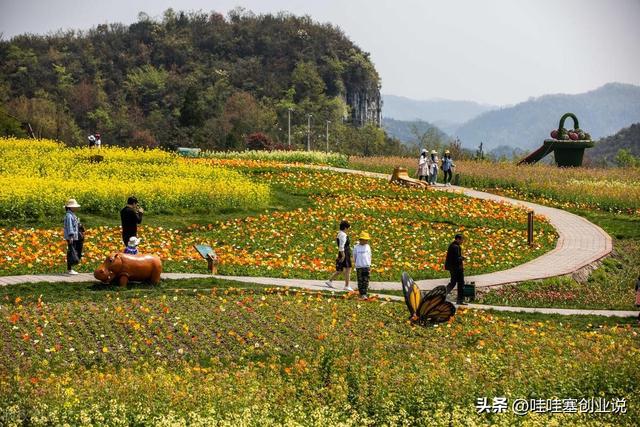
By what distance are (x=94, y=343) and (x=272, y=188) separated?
21.3m

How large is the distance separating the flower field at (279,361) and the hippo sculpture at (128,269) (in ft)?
1.62

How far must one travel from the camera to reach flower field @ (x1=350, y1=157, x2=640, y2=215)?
36250 millimetres

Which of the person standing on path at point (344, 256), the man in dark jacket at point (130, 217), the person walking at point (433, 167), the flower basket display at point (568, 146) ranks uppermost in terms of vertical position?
the flower basket display at point (568, 146)

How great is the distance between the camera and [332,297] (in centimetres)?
1845

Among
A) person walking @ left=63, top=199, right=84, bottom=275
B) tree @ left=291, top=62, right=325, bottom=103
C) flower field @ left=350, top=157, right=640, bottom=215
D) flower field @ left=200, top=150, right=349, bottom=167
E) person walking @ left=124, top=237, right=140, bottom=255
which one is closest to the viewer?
person walking @ left=124, top=237, right=140, bottom=255

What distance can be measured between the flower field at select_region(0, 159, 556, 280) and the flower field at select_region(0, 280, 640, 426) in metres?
3.17

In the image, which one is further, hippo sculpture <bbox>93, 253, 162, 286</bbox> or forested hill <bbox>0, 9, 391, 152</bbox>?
forested hill <bbox>0, 9, 391, 152</bbox>

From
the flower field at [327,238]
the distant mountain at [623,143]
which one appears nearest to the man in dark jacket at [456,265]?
the flower field at [327,238]

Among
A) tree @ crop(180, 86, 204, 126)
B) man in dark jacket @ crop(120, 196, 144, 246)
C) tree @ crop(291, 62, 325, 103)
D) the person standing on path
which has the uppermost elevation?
tree @ crop(291, 62, 325, 103)

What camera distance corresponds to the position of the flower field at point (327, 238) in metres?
21.7

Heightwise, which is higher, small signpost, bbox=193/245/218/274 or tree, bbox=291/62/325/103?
tree, bbox=291/62/325/103

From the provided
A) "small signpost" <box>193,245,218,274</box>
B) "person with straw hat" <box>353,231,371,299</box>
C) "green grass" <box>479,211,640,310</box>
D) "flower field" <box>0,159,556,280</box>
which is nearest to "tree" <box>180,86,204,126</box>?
"flower field" <box>0,159,556,280</box>

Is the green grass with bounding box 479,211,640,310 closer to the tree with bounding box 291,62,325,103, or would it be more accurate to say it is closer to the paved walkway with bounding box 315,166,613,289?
the paved walkway with bounding box 315,166,613,289

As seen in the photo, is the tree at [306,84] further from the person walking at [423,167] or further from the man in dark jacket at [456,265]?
the man in dark jacket at [456,265]
